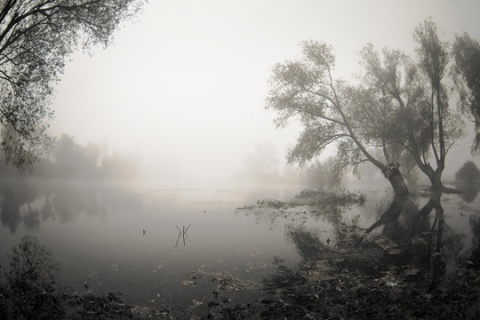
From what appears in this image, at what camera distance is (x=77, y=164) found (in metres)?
90.3

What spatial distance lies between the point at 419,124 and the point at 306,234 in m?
32.9

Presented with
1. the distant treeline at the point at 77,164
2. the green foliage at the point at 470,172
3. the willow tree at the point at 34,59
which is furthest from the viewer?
the distant treeline at the point at 77,164

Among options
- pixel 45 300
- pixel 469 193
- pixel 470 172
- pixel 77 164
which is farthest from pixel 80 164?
pixel 470 172

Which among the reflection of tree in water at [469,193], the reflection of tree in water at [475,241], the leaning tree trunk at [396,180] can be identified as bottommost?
the reflection of tree in water at [475,241]

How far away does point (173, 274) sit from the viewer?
8.77 meters

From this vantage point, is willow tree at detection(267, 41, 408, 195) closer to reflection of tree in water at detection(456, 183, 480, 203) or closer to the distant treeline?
reflection of tree in water at detection(456, 183, 480, 203)

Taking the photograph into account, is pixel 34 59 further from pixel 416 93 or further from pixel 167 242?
pixel 416 93

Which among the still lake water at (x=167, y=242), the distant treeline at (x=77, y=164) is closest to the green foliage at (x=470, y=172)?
the still lake water at (x=167, y=242)

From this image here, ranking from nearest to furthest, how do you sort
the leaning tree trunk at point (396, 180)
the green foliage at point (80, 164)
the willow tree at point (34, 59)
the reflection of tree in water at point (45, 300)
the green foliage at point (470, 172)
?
1. the reflection of tree in water at point (45, 300)
2. the willow tree at point (34, 59)
3. the leaning tree trunk at point (396, 180)
4. the green foliage at point (470, 172)
5. the green foliage at point (80, 164)

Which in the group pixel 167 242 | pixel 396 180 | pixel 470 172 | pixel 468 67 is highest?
pixel 468 67

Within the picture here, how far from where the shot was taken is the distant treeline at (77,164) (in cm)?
8231

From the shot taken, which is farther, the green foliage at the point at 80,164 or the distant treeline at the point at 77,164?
the green foliage at the point at 80,164

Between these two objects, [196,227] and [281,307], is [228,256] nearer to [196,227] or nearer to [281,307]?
[281,307]

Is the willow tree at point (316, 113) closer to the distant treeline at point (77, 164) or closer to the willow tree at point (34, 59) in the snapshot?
the willow tree at point (34, 59)
